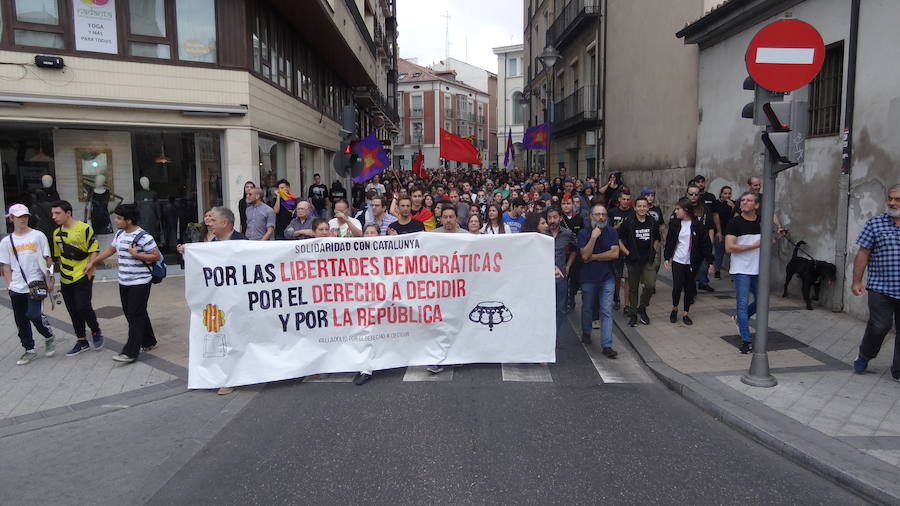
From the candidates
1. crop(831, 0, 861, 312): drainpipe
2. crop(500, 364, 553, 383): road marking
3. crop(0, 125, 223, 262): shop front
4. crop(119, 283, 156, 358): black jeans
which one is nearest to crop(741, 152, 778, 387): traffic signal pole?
crop(500, 364, 553, 383): road marking

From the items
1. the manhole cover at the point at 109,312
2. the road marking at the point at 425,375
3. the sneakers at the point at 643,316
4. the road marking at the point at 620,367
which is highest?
the sneakers at the point at 643,316

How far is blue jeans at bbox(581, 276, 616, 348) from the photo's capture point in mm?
7185

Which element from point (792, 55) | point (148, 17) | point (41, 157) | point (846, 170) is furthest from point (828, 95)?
point (41, 157)

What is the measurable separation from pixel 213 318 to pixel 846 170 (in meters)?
8.08

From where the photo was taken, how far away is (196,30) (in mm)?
13078

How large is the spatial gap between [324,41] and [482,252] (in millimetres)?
15039

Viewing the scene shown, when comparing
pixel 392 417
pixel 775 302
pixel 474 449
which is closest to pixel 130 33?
pixel 392 417

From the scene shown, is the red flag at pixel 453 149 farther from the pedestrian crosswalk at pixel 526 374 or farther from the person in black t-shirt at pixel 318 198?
the pedestrian crosswalk at pixel 526 374

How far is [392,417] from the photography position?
17.2 ft

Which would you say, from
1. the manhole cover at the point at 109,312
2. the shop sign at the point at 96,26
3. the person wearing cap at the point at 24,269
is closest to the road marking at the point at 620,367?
the person wearing cap at the point at 24,269

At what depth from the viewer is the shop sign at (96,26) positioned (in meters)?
12.0

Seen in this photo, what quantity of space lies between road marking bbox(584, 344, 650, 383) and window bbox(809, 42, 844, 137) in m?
4.77

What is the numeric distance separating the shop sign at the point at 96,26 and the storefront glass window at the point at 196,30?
1.19 meters

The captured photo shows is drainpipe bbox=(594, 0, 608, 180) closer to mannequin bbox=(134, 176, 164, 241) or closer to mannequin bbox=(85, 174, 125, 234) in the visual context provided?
mannequin bbox=(134, 176, 164, 241)
